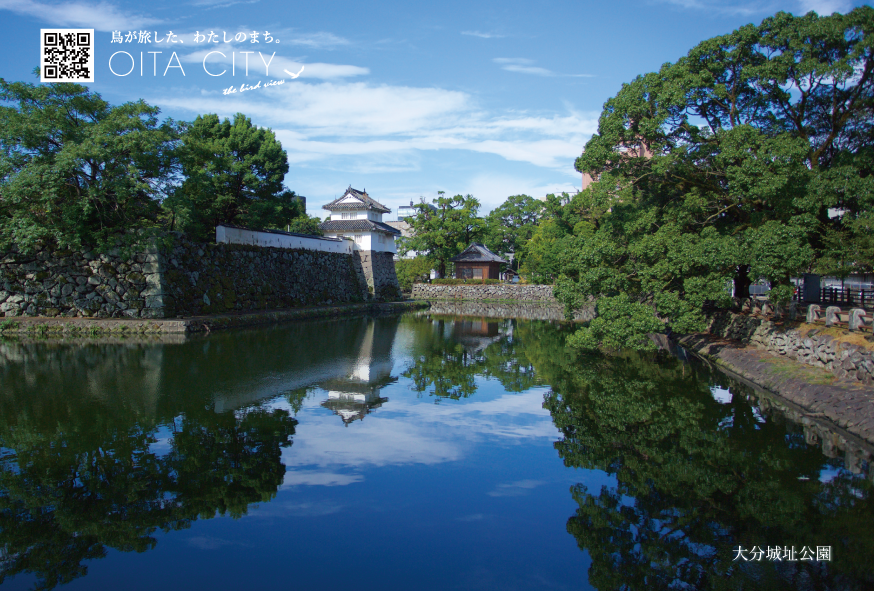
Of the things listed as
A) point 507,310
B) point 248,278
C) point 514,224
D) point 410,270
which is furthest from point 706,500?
point 514,224

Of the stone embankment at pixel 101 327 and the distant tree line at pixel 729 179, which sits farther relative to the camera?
the stone embankment at pixel 101 327

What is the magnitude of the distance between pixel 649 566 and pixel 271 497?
399 centimetres

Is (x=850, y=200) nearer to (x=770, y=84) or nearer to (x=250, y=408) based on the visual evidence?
(x=770, y=84)

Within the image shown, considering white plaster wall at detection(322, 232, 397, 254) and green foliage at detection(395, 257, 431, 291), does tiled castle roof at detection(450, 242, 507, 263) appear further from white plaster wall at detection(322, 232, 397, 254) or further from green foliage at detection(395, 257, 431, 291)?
white plaster wall at detection(322, 232, 397, 254)

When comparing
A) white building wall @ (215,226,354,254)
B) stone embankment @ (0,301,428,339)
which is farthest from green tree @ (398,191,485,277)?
stone embankment @ (0,301,428,339)

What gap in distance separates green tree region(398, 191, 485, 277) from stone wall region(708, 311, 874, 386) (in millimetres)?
27829

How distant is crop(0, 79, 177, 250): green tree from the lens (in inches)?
675

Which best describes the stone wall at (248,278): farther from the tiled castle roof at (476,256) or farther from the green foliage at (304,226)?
the tiled castle roof at (476,256)

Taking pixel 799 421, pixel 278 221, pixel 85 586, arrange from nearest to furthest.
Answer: pixel 85 586 → pixel 799 421 → pixel 278 221

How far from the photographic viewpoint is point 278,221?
3038 centimetres

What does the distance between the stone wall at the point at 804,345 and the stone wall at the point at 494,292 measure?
25518 mm

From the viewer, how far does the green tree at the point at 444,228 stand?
144ft

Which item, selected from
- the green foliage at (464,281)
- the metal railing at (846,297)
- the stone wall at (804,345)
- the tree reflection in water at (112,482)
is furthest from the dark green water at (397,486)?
the green foliage at (464,281)

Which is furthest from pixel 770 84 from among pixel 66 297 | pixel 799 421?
pixel 66 297
